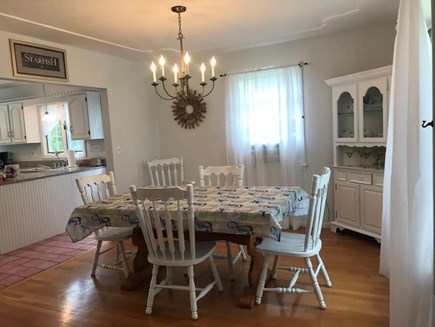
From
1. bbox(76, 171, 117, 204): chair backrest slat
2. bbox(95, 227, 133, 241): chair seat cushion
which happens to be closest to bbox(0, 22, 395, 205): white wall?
bbox(76, 171, 117, 204): chair backrest slat

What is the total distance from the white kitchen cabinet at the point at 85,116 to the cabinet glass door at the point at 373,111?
3.61 m

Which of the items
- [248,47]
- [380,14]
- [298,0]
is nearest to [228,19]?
[298,0]

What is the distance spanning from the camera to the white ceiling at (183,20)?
2.76 metres

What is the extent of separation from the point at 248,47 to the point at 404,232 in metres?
3.19

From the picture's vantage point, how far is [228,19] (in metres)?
A: 3.21

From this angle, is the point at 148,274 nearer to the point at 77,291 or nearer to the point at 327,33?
the point at 77,291

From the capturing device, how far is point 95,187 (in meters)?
3.18

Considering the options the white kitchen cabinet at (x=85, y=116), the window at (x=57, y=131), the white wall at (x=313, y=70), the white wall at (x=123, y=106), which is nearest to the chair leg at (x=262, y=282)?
the white wall at (x=313, y=70)

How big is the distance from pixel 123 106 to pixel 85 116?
2.57 feet

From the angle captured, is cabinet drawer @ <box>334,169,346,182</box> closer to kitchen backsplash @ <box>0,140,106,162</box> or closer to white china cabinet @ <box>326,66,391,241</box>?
white china cabinet @ <box>326,66,391,241</box>

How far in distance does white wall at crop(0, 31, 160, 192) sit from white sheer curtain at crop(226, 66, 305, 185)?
4.13ft

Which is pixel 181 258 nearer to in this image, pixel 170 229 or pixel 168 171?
pixel 170 229

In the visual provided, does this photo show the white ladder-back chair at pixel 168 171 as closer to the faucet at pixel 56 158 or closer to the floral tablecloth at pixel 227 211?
the floral tablecloth at pixel 227 211

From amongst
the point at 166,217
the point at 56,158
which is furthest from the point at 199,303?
the point at 56,158
